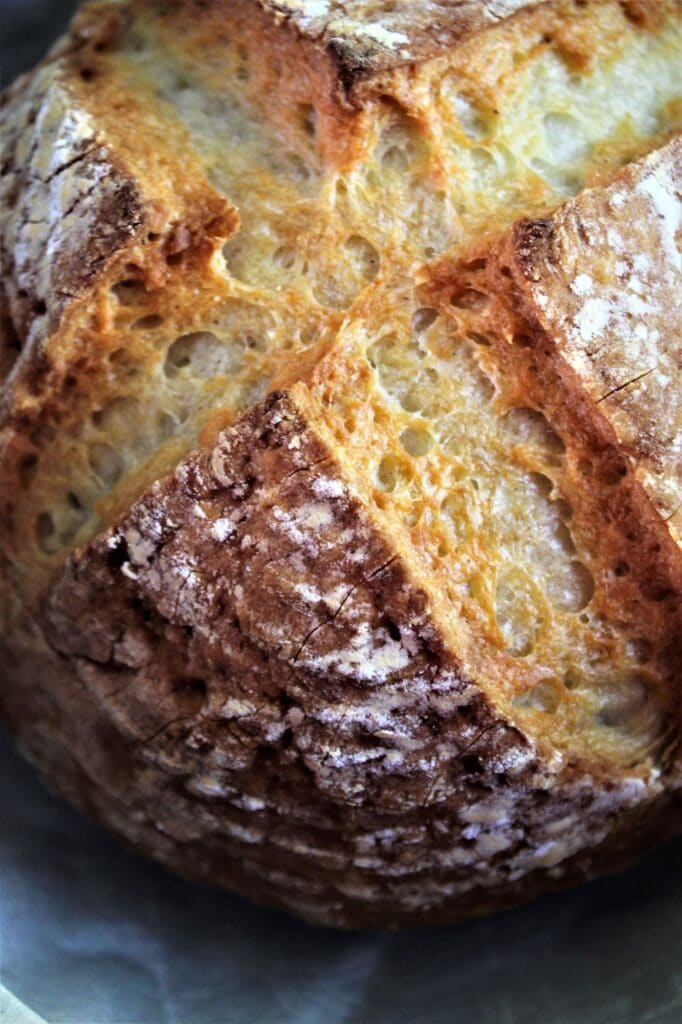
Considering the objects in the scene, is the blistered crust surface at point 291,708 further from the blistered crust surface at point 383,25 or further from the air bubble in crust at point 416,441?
the blistered crust surface at point 383,25

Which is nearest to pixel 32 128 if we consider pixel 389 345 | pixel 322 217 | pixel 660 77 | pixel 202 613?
pixel 322 217

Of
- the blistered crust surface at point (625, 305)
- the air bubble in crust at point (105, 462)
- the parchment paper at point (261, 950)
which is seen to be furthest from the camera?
the parchment paper at point (261, 950)

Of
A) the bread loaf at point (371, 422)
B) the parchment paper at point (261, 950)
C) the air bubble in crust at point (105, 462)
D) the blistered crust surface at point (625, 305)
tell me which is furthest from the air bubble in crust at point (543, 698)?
the air bubble in crust at point (105, 462)

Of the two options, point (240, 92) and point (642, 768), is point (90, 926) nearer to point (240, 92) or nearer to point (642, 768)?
point (642, 768)

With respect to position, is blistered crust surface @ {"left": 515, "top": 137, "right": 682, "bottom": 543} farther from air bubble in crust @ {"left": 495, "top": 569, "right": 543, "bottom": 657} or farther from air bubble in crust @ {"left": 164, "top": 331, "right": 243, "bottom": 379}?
air bubble in crust @ {"left": 164, "top": 331, "right": 243, "bottom": 379}

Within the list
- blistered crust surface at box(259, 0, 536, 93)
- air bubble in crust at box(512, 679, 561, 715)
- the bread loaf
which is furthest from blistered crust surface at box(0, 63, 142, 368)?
air bubble in crust at box(512, 679, 561, 715)

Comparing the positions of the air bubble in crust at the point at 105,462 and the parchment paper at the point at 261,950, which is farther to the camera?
the parchment paper at the point at 261,950

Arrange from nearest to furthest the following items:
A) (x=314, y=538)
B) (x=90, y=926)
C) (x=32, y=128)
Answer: (x=314, y=538) → (x=32, y=128) → (x=90, y=926)

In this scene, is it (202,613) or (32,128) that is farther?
(32,128)
